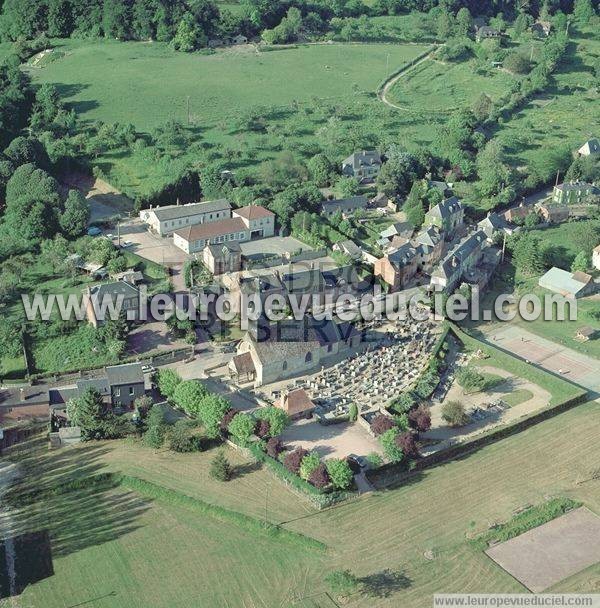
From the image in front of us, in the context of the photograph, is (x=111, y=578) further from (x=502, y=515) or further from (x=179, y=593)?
(x=502, y=515)

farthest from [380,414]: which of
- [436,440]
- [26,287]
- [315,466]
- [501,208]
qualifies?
[501,208]

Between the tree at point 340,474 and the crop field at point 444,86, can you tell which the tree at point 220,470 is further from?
the crop field at point 444,86

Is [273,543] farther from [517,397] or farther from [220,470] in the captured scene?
[517,397]

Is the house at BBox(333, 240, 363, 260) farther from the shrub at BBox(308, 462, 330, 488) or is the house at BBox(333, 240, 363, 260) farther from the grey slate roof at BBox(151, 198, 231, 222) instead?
the shrub at BBox(308, 462, 330, 488)

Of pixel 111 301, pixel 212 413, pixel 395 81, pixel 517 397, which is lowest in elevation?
pixel 517 397

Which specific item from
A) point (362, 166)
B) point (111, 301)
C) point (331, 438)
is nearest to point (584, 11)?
point (362, 166)

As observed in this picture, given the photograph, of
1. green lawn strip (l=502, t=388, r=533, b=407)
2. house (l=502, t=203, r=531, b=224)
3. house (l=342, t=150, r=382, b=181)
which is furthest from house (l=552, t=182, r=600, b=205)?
green lawn strip (l=502, t=388, r=533, b=407)
